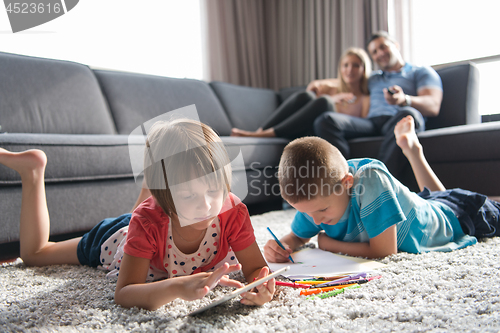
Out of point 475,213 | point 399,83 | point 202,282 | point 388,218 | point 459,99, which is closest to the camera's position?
point 202,282

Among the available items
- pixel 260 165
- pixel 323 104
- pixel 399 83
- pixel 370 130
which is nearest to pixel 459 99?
pixel 399 83

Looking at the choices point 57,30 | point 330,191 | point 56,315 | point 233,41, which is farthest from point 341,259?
point 233,41

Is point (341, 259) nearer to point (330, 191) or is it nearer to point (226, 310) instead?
point (330, 191)

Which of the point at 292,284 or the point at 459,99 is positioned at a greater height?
the point at 459,99

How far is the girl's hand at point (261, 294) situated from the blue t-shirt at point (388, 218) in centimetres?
33

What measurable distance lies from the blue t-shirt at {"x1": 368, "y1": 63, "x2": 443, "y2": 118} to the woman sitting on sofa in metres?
0.10

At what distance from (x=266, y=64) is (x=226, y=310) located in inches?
134

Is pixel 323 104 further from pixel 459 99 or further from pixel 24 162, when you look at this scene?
pixel 24 162

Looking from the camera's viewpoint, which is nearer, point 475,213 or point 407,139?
point 475,213

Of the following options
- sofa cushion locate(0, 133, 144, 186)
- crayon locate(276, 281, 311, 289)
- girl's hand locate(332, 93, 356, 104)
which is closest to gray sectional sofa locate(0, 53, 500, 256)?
sofa cushion locate(0, 133, 144, 186)

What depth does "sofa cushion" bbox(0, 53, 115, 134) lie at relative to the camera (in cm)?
147

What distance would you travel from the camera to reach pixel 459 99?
196 cm

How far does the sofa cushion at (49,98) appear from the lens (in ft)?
4.83

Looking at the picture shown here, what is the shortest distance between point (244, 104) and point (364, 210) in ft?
5.87
